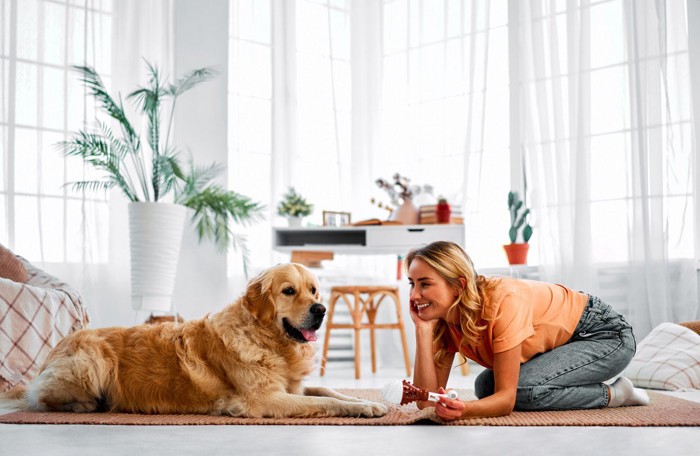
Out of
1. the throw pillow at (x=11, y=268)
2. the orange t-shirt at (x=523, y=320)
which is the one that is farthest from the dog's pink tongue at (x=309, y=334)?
the throw pillow at (x=11, y=268)

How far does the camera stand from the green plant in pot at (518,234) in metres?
5.04

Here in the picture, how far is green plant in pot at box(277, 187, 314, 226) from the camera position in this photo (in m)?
5.70

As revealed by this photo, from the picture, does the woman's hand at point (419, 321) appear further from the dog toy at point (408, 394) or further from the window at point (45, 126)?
the window at point (45, 126)

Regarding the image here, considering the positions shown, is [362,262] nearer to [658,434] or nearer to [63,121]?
[63,121]

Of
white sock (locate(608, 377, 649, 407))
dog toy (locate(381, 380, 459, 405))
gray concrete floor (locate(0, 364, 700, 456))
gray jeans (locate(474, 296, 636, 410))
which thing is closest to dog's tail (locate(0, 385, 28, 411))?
gray concrete floor (locate(0, 364, 700, 456))

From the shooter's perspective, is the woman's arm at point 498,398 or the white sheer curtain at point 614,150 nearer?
the woman's arm at point 498,398

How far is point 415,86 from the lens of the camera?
20.4 ft

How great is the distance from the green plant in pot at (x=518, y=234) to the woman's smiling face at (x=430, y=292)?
290 centimetres

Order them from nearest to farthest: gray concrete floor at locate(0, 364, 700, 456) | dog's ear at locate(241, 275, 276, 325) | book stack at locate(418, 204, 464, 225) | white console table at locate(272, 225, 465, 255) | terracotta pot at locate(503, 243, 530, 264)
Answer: gray concrete floor at locate(0, 364, 700, 456) < dog's ear at locate(241, 275, 276, 325) < terracotta pot at locate(503, 243, 530, 264) < white console table at locate(272, 225, 465, 255) < book stack at locate(418, 204, 464, 225)

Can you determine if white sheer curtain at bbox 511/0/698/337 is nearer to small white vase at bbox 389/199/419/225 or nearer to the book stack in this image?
the book stack

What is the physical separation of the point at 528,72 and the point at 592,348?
3.17 meters

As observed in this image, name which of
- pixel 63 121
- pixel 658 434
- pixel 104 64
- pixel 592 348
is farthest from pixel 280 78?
pixel 658 434

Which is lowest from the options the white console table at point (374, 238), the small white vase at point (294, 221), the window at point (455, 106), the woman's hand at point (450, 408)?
the woman's hand at point (450, 408)

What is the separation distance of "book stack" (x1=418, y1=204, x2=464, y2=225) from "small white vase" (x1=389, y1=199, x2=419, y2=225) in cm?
4
